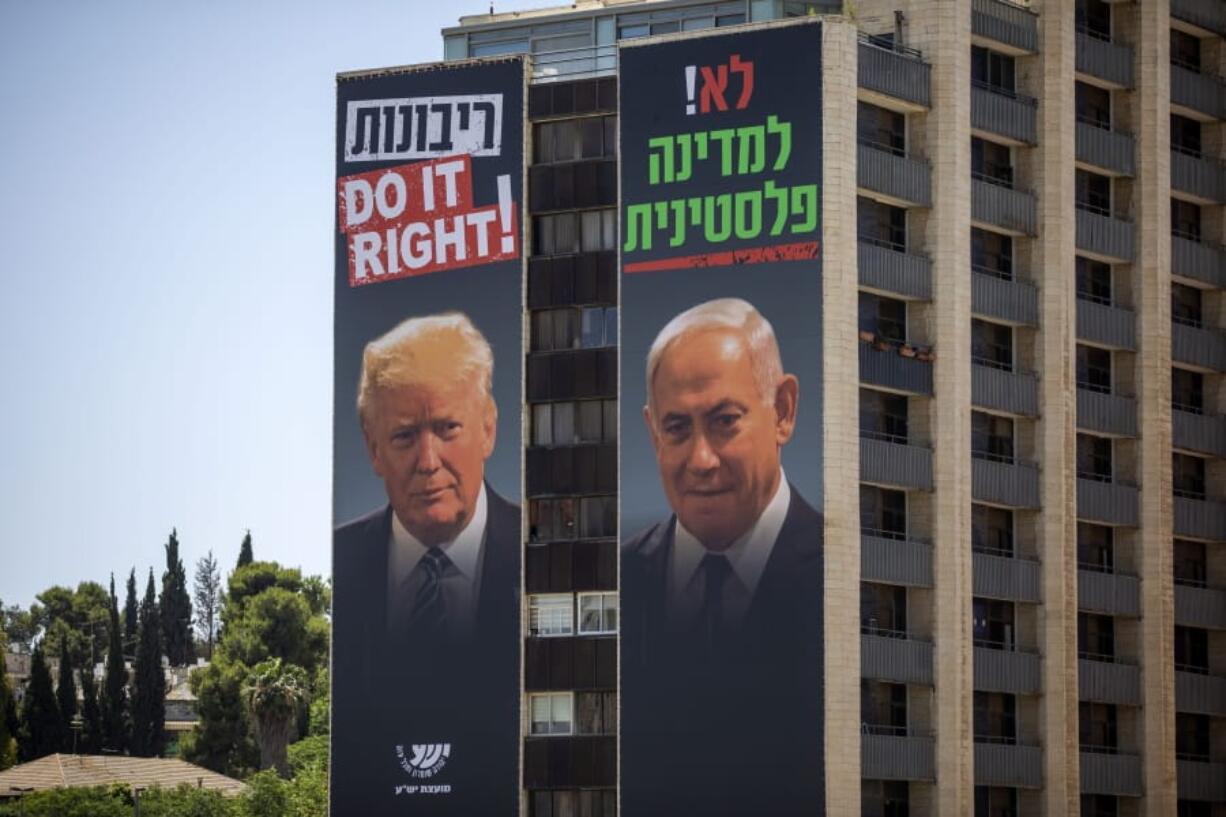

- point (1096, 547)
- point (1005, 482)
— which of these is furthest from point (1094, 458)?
point (1005, 482)

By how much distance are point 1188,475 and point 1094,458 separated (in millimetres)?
6038

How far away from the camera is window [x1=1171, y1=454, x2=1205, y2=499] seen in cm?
10506

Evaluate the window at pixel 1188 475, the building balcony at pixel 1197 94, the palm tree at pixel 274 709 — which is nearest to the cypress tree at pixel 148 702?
the palm tree at pixel 274 709

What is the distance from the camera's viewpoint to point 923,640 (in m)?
93.6

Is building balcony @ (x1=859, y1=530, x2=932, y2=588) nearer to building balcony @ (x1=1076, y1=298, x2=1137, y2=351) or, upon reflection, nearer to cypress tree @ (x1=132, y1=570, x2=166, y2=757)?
building balcony @ (x1=1076, y1=298, x2=1137, y2=351)

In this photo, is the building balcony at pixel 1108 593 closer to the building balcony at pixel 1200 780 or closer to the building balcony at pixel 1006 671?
the building balcony at pixel 1006 671

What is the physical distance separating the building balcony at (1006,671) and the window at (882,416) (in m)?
8.41

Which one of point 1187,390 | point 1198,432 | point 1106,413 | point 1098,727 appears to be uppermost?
point 1187,390

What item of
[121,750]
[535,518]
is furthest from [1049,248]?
[121,750]

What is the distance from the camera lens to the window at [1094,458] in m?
101

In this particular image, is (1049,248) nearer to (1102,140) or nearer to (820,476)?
(1102,140)

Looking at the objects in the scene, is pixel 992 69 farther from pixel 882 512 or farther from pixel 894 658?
pixel 894 658

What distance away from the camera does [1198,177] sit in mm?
105750

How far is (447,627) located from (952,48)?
28.0 meters
